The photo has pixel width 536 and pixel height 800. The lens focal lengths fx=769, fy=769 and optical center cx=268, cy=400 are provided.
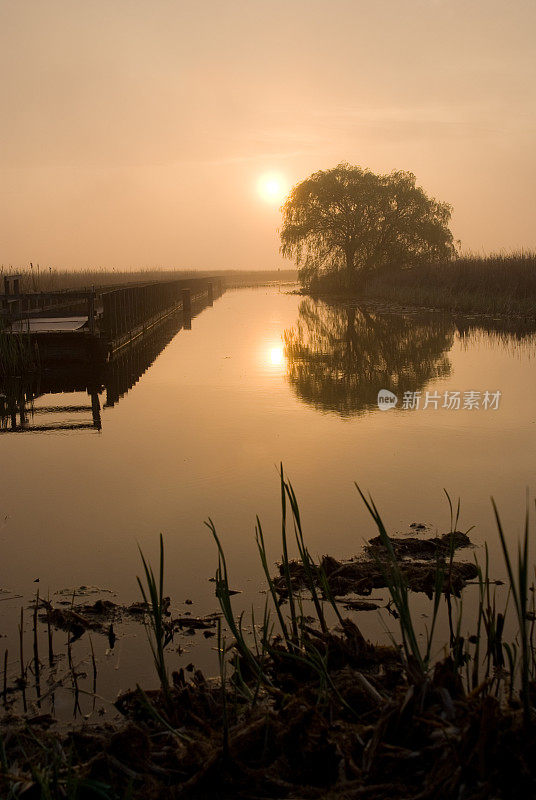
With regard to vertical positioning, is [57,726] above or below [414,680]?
below

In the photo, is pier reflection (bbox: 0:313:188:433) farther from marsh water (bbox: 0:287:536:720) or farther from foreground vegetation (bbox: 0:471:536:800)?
foreground vegetation (bbox: 0:471:536:800)

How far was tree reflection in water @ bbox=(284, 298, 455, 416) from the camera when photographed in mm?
10945

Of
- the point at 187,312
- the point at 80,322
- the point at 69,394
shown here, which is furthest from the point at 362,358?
the point at 187,312

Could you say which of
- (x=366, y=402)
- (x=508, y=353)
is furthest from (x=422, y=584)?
(x=508, y=353)

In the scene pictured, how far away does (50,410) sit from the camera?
10.2m

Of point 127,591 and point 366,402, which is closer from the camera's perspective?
point 127,591

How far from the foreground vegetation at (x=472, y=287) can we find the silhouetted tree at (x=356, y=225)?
6.95 m

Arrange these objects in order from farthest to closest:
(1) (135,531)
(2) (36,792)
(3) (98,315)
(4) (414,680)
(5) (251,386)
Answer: (3) (98,315), (5) (251,386), (1) (135,531), (4) (414,680), (2) (36,792)

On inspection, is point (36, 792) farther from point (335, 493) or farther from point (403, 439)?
point (403, 439)

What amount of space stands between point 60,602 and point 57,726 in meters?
1.21

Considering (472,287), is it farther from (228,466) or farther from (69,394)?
(228,466)

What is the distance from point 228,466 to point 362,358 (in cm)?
805

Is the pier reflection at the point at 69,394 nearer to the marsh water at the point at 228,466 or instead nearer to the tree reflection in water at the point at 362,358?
the marsh water at the point at 228,466

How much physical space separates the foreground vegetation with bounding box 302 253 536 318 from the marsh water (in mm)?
11289
